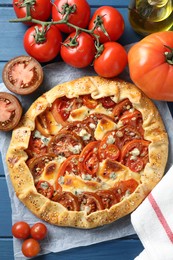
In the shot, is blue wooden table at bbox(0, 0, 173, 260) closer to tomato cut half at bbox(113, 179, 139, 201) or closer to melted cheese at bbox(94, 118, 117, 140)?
tomato cut half at bbox(113, 179, 139, 201)

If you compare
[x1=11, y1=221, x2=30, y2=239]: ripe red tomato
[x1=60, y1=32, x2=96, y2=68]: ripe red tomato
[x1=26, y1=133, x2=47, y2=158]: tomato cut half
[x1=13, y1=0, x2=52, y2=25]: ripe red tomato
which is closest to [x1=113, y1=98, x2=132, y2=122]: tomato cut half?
[x1=60, y1=32, x2=96, y2=68]: ripe red tomato

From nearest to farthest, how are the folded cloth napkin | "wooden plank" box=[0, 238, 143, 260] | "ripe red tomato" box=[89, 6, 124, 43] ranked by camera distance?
the folded cloth napkin, "ripe red tomato" box=[89, 6, 124, 43], "wooden plank" box=[0, 238, 143, 260]

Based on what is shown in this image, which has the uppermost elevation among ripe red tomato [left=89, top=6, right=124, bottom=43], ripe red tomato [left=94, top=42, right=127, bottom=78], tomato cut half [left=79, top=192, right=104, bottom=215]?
ripe red tomato [left=89, top=6, right=124, bottom=43]

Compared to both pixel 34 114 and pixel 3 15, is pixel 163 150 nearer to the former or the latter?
pixel 34 114

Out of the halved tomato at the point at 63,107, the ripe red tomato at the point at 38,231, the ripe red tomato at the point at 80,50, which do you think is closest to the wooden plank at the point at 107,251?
the ripe red tomato at the point at 38,231

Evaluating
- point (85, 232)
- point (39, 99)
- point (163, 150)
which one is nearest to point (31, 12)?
point (39, 99)

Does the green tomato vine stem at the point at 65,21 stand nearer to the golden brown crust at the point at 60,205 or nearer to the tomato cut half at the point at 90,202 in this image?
the golden brown crust at the point at 60,205
